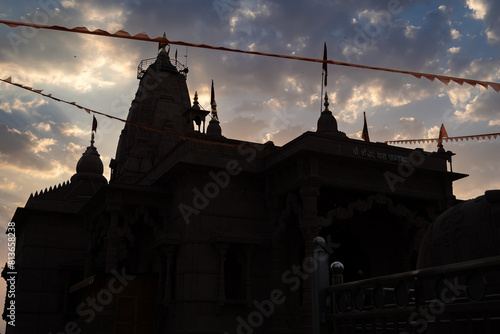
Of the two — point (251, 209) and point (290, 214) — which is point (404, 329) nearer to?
point (290, 214)

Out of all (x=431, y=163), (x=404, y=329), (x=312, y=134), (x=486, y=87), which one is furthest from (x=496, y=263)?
(x=431, y=163)

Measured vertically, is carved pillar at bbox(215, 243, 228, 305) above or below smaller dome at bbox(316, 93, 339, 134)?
below

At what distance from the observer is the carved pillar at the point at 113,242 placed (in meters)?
19.9

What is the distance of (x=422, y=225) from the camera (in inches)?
792

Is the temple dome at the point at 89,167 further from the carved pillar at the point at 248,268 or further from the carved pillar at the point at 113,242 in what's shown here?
the carved pillar at the point at 248,268

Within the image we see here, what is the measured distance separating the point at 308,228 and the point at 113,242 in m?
7.54

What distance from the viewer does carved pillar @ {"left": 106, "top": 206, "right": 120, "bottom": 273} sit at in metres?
19.9
